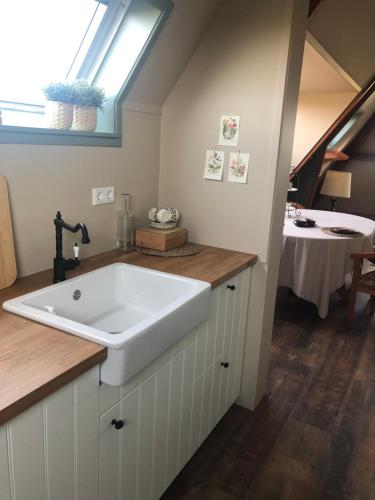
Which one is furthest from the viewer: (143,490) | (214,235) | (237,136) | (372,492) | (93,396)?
(214,235)

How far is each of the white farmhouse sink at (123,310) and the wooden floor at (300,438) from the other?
0.81 meters

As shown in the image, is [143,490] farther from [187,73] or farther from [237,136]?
[187,73]

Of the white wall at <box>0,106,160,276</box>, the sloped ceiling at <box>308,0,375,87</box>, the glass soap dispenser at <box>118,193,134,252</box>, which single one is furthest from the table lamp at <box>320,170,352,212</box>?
the glass soap dispenser at <box>118,193,134,252</box>

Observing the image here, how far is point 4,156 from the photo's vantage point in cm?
152

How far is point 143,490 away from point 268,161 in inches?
60.2

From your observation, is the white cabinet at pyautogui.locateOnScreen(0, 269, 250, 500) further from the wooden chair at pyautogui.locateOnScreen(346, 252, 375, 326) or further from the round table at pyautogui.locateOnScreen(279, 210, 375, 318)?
the wooden chair at pyautogui.locateOnScreen(346, 252, 375, 326)

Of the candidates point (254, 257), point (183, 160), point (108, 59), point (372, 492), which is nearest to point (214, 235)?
point (254, 257)

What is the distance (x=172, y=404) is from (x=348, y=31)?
3372 millimetres

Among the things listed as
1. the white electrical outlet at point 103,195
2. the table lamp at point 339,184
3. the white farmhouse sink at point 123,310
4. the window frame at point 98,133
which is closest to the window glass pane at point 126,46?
the window frame at point 98,133

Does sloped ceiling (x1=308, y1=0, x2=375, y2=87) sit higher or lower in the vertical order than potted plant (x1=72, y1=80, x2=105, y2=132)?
higher

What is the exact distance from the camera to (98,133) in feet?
6.23

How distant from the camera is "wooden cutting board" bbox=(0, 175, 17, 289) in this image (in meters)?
1.53

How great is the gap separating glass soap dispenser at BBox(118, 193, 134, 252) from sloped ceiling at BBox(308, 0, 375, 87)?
168 cm

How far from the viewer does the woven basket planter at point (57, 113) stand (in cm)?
174
